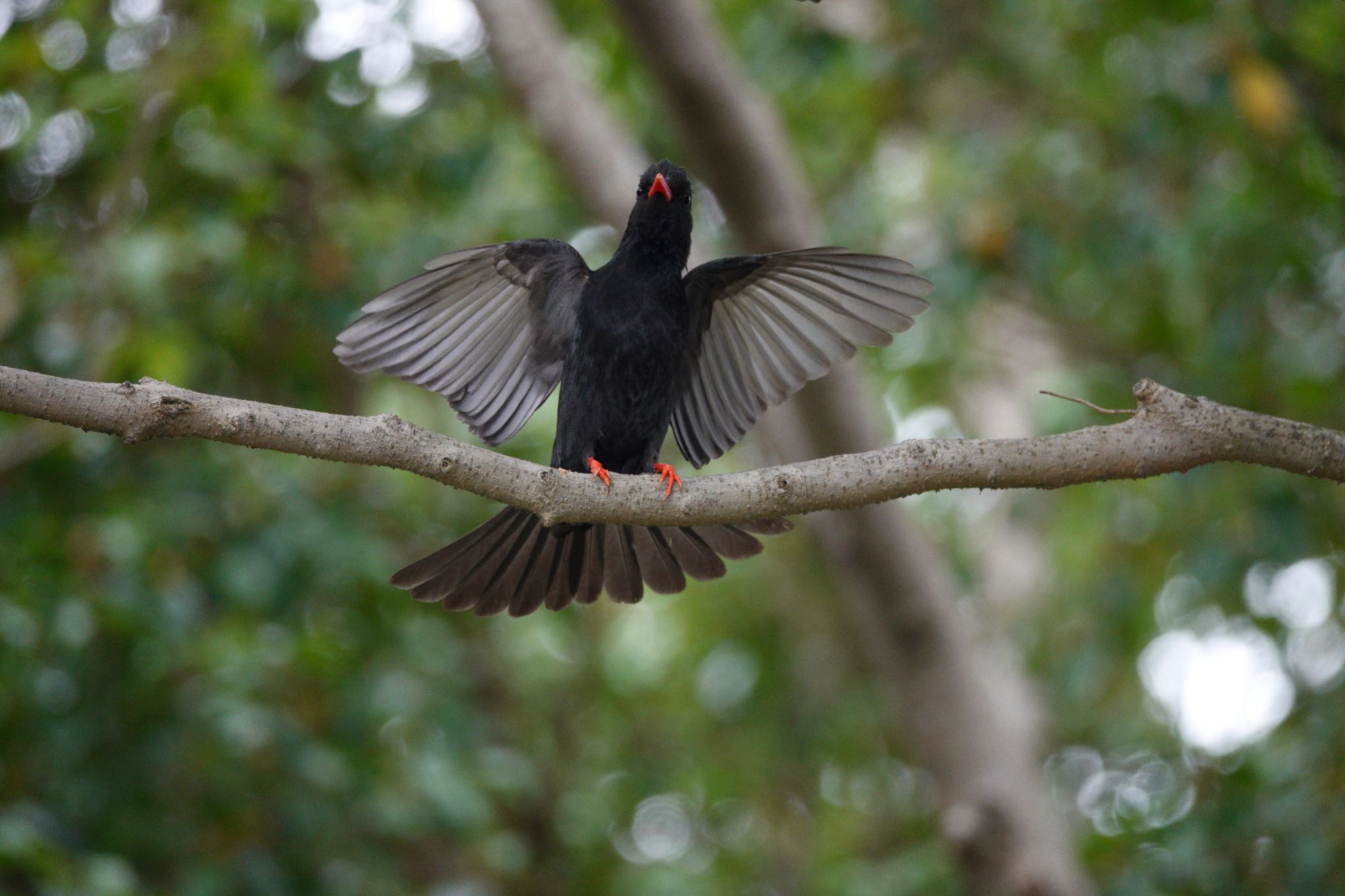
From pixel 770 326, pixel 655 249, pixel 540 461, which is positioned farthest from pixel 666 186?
pixel 540 461

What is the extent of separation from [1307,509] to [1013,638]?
208 centimetres

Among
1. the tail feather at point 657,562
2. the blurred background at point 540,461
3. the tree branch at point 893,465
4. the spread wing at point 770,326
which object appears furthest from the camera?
the blurred background at point 540,461

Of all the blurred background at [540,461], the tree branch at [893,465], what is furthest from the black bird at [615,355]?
the blurred background at [540,461]

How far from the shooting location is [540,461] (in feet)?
16.8

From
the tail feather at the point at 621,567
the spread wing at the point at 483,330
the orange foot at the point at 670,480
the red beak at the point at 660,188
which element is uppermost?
the red beak at the point at 660,188

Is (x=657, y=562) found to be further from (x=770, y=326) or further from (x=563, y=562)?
(x=770, y=326)

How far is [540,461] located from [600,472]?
2.34m

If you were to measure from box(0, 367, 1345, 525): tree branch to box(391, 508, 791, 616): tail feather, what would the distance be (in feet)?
1.98

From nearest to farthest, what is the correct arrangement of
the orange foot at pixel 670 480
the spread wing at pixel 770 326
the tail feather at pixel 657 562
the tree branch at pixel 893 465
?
the tree branch at pixel 893 465 → the orange foot at pixel 670 480 → the spread wing at pixel 770 326 → the tail feather at pixel 657 562

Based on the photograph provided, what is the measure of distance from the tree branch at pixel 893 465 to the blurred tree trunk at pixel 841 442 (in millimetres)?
2075

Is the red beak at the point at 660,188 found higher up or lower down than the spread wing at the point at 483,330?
higher up

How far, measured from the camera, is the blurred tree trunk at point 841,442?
14.1 feet

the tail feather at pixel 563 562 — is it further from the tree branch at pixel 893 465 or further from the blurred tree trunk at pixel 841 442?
the blurred tree trunk at pixel 841 442

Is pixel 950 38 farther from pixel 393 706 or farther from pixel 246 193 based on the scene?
pixel 393 706
